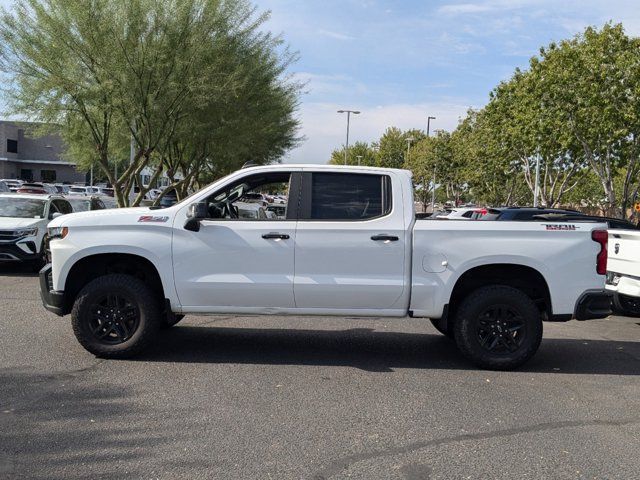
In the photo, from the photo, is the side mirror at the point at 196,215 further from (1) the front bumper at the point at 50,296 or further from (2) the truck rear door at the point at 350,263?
(1) the front bumper at the point at 50,296

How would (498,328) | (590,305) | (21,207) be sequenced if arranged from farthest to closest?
(21,207) → (498,328) → (590,305)

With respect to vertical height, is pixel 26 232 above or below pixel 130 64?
below

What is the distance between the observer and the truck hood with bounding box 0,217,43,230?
13.0m

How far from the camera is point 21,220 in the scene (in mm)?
13562

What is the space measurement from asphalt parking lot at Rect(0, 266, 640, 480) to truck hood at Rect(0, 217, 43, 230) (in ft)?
18.2

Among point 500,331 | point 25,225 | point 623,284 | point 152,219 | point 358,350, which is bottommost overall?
point 358,350

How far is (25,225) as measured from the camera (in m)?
13.2

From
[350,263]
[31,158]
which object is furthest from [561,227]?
[31,158]

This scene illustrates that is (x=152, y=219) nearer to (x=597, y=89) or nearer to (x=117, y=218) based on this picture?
(x=117, y=218)

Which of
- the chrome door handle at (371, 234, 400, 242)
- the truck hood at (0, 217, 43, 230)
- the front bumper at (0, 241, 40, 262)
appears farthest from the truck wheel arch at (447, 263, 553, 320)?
the truck hood at (0, 217, 43, 230)

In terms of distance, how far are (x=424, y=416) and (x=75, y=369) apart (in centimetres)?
337

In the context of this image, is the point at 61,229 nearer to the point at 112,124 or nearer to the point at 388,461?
the point at 388,461

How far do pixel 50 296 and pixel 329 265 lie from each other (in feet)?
9.46

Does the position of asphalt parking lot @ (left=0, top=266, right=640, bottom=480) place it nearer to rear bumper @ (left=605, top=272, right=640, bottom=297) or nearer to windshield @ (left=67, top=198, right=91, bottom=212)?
rear bumper @ (left=605, top=272, right=640, bottom=297)
